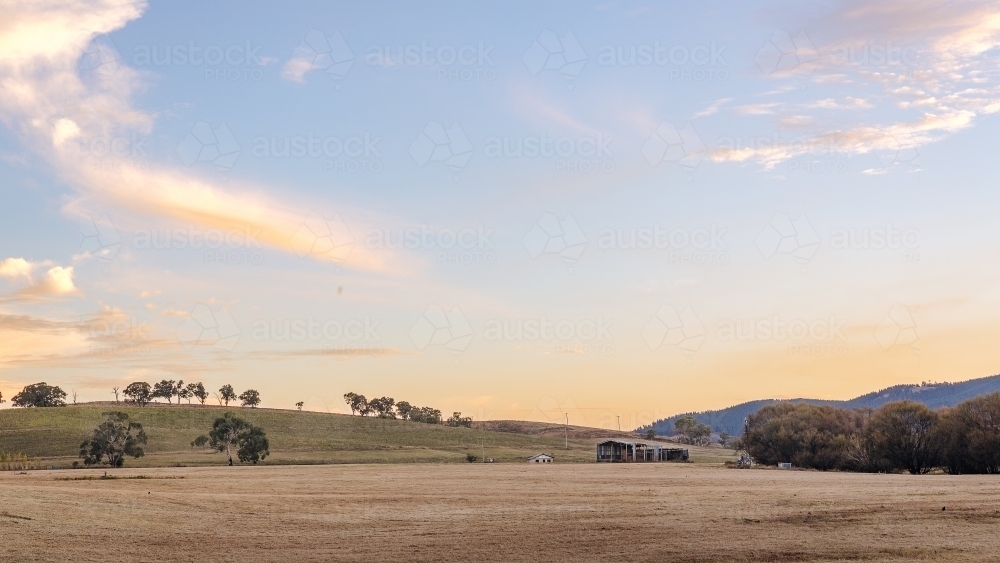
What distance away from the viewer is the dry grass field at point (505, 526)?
2662 cm

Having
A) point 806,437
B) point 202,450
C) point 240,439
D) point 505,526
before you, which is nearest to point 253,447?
point 240,439

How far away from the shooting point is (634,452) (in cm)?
16175

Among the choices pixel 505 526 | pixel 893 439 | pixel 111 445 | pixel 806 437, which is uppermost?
pixel 806 437

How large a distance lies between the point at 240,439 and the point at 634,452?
2685 inches

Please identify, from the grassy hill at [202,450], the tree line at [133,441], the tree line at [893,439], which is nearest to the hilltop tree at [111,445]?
the tree line at [133,441]

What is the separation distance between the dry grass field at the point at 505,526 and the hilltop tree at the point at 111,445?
8237 cm

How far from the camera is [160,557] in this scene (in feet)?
87.5

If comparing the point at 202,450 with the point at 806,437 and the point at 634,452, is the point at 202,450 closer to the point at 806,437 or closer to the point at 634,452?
the point at 634,452

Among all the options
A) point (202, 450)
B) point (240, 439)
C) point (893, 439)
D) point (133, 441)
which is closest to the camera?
point (893, 439)

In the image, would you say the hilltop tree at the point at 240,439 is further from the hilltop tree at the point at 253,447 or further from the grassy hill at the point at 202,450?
the grassy hill at the point at 202,450

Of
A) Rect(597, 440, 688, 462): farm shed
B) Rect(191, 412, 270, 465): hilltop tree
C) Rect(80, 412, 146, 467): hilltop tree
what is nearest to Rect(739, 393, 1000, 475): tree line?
Rect(597, 440, 688, 462): farm shed

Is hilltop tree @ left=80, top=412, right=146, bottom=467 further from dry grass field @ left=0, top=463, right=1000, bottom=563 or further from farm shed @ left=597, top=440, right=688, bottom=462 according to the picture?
dry grass field @ left=0, top=463, right=1000, bottom=563

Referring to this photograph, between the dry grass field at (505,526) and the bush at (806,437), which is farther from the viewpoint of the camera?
the bush at (806,437)

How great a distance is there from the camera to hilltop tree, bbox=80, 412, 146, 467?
126062mm
